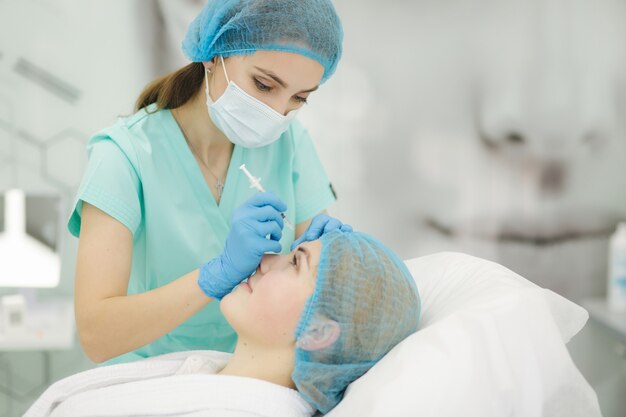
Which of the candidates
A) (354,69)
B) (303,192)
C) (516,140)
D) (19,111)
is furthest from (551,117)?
(19,111)

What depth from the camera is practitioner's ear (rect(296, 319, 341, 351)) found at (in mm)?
1124

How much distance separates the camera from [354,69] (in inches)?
96.9

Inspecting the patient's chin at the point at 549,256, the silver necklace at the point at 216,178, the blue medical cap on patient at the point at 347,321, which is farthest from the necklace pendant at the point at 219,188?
the patient's chin at the point at 549,256

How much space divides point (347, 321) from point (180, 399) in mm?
309

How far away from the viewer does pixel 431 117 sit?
8.23ft

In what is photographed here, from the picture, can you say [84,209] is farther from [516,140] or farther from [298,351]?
[516,140]

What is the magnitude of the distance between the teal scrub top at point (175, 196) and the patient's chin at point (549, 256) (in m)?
1.08

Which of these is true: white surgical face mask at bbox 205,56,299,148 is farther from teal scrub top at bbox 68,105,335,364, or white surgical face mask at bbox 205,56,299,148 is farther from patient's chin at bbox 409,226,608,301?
patient's chin at bbox 409,226,608,301

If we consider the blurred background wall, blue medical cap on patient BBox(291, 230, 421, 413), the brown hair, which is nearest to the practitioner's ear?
blue medical cap on patient BBox(291, 230, 421, 413)

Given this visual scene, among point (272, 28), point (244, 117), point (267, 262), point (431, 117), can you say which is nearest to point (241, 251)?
point (267, 262)

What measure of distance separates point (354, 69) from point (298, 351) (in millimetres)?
1527

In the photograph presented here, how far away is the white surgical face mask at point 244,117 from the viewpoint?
134 cm

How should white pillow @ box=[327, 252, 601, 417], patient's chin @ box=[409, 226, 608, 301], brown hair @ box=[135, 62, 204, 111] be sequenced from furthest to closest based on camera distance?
patient's chin @ box=[409, 226, 608, 301]
brown hair @ box=[135, 62, 204, 111]
white pillow @ box=[327, 252, 601, 417]

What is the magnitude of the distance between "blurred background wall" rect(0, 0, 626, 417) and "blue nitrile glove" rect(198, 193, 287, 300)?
132cm
